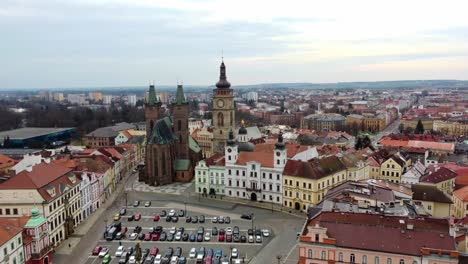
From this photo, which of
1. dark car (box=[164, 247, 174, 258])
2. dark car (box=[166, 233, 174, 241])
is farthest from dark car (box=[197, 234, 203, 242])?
dark car (box=[164, 247, 174, 258])

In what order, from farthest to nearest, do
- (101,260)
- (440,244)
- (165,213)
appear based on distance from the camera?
1. (165,213)
2. (101,260)
3. (440,244)

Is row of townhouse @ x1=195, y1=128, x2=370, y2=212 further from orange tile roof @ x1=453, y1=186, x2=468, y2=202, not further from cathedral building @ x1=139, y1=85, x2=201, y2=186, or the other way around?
orange tile roof @ x1=453, y1=186, x2=468, y2=202

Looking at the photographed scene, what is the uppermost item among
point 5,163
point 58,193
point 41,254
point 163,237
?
point 58,193

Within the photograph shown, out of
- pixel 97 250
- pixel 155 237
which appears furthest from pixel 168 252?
pixel 97 250

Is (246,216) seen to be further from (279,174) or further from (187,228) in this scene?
(279,174)

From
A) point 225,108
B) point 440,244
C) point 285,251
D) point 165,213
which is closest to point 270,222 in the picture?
point 285,251

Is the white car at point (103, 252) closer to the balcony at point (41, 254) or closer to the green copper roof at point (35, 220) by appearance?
the balcony at point (41, 254)

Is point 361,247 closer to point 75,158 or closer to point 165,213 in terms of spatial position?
point 165,213
